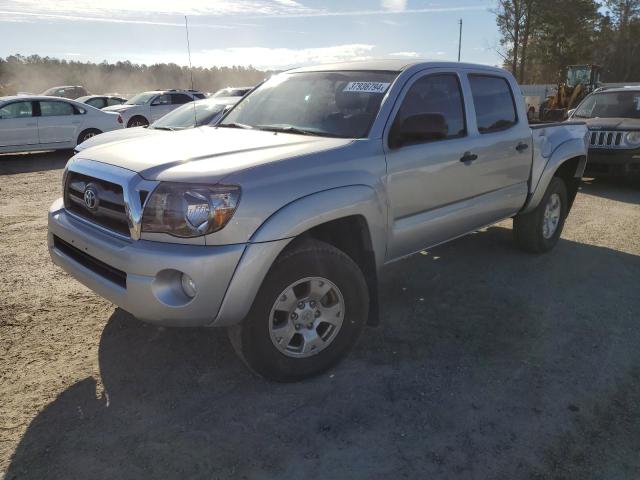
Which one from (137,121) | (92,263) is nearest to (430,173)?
(92,263)

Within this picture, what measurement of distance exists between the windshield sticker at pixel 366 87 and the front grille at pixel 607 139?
678cm

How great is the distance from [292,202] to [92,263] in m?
1.23

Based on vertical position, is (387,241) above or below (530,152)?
below

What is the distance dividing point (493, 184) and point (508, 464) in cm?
254

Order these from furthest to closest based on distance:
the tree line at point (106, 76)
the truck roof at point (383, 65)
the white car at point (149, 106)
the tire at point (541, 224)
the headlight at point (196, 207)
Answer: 1. the tree line at point (106, 76)
2. the white car at point (149, 106)
3. the tire at point (541, 224)
4. the truck roof at point (383, 65)
5. the headlight at point (196, 207)

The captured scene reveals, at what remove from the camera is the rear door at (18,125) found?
12375mm

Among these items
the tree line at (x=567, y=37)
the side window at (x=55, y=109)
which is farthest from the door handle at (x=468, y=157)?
the tree line at (x=567, y=37)

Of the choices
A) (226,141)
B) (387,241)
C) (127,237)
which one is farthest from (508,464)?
(226,141)

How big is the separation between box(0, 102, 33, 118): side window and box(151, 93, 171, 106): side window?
4.83 metres

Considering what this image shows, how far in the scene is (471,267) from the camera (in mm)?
5203

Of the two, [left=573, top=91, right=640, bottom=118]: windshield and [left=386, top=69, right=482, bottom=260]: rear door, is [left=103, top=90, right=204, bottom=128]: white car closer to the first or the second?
[left=573, top=91, right=640, bottom=118]: windshield

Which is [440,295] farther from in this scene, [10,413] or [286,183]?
[10,413]

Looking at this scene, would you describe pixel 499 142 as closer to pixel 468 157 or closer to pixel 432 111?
pixel 468 157

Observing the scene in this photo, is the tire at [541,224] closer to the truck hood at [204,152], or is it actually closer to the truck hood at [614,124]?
the truck hood at [204,152]
